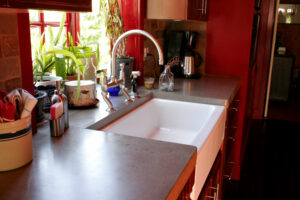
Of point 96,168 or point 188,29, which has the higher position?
point 188,29

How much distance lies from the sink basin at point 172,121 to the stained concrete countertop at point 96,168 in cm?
35

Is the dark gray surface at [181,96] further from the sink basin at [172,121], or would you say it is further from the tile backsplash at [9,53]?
the tile backsplash at [9,53]

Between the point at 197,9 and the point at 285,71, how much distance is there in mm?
3963

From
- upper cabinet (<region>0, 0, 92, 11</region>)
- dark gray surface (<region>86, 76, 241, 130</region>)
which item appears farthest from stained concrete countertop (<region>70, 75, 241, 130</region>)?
upper cabinet (<region>0, 0, 92, 11</region>)

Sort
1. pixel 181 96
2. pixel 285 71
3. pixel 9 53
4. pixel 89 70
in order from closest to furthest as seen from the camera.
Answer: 1. pixel 9 53
2. pixel 89 70
3. pixel 181 96
4. pixel 285 71

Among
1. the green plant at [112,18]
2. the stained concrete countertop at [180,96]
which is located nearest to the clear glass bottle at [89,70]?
the stained concrete countertop at [180,96]

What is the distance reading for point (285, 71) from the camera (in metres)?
5.77

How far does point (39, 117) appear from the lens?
1348mm

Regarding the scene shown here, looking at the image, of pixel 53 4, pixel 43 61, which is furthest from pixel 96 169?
pixel 43 61

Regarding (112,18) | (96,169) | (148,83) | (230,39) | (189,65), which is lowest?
(96,169)

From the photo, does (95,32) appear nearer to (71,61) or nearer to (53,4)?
(71,61)

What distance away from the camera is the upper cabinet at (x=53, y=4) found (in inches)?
27.2

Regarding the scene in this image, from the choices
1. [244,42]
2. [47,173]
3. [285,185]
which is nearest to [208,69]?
[244,42]

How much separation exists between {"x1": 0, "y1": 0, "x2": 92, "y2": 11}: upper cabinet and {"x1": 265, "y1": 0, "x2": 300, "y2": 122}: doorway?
4504 millimetres
